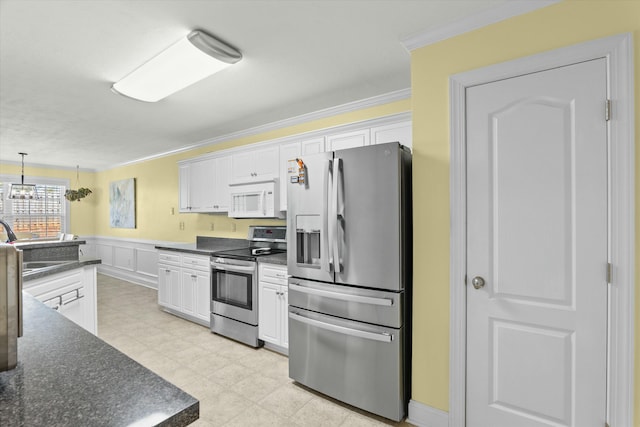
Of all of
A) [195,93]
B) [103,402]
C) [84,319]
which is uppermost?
[195,93]

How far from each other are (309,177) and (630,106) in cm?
183

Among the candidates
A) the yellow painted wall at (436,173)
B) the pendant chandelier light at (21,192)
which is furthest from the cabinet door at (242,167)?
the pendant chandelier light at (21,192)

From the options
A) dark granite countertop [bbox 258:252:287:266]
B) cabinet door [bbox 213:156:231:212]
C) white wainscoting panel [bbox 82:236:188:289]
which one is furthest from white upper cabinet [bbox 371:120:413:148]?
white wainscoting panel [bbox 82:236:188:289]

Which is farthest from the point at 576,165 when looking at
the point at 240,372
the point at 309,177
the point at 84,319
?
the point at 84,319

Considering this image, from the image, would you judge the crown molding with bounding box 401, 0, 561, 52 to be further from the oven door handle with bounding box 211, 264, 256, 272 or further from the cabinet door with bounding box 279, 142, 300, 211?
the oven door handle with bounding box 211, 264, 256, 272

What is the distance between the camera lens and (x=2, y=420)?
2.04 ft

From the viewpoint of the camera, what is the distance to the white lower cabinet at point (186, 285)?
3.79 m

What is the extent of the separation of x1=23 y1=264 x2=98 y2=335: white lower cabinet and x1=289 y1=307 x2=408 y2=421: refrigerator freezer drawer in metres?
1.59

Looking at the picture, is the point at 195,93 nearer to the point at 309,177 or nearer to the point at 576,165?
the point at 309,177

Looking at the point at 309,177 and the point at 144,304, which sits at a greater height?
the point at 309,177

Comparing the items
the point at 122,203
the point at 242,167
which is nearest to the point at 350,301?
the point at 242,167

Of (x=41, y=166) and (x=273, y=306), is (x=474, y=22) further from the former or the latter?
(x=41, y=166)

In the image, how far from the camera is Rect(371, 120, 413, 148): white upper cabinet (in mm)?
2705

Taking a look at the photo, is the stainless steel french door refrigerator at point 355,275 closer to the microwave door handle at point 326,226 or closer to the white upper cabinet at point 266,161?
the microwave door handle at point 326,226
